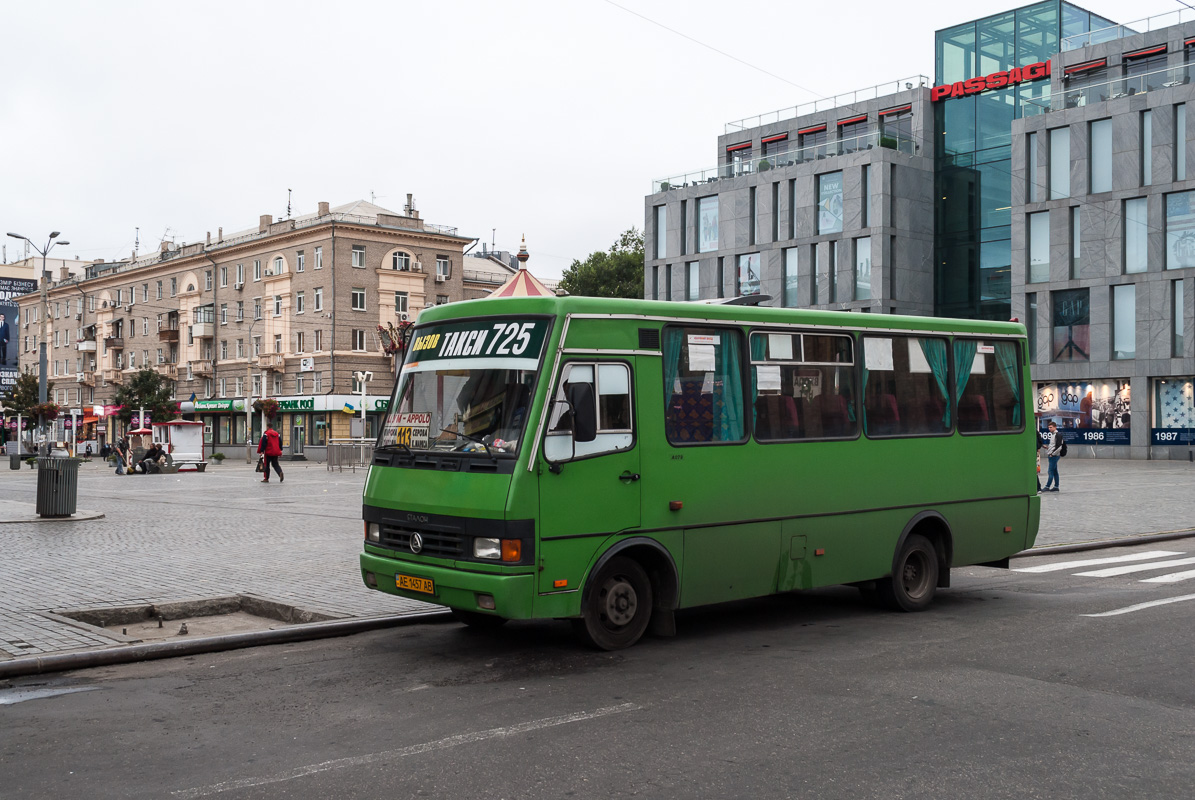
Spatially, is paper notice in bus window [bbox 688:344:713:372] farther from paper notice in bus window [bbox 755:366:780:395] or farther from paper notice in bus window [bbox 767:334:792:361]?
paper notice in bus window [bbox 767:334:792:361]

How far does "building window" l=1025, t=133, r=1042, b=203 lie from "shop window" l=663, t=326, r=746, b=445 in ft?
158

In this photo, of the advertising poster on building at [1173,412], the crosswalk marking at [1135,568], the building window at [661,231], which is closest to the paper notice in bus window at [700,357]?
the crosswalk marking at [1135,568]

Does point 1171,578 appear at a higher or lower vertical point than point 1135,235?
lower

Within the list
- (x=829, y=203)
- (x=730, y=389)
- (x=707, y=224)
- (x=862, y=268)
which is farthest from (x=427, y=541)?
(x=707, y=224)

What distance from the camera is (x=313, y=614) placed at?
965 centimetres

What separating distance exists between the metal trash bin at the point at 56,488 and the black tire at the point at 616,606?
13.4 metres

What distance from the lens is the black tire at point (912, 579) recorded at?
10.2 metres

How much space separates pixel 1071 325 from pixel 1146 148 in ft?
26.6

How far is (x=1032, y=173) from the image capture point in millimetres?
52594

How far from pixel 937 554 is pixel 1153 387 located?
142 ft

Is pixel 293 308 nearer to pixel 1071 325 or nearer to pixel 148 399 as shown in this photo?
pixel 148 399

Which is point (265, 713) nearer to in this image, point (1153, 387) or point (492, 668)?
point (492, 668)

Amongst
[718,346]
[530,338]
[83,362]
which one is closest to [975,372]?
[718,346]

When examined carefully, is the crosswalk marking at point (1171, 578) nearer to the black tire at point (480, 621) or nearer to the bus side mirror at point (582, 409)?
the black tire at point (480, 621)
